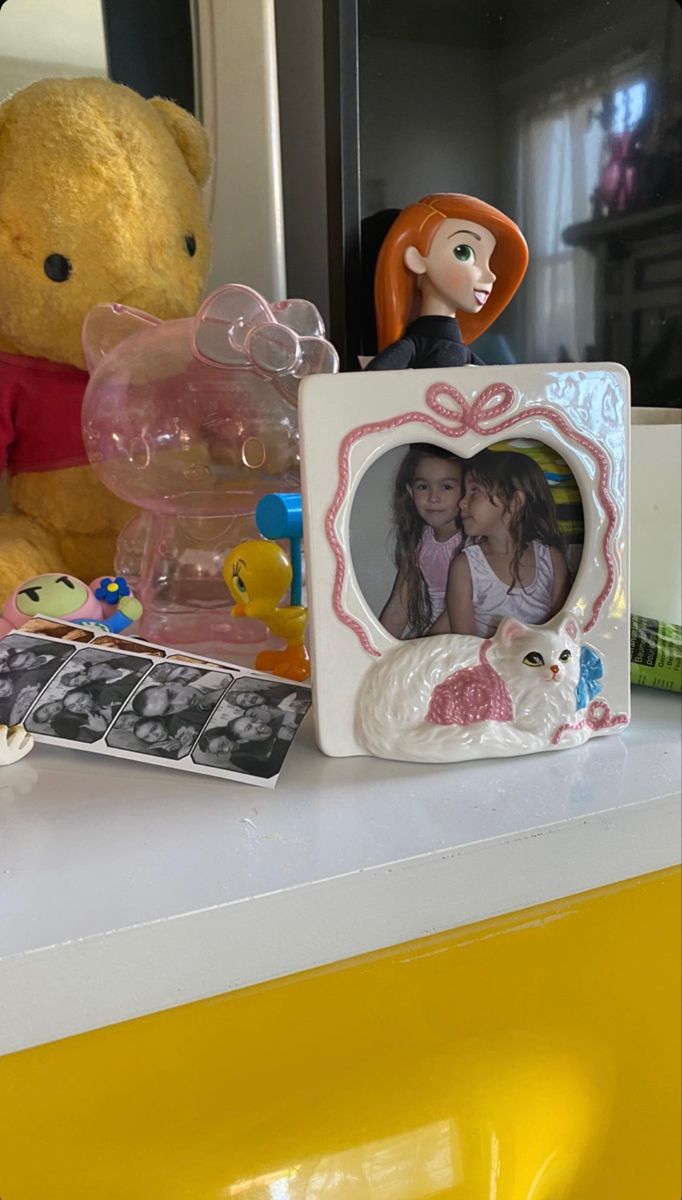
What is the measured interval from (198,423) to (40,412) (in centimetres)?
17

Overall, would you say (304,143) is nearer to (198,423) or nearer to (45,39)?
(45,39)

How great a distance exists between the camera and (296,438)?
607 mm

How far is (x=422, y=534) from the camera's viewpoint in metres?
0.49

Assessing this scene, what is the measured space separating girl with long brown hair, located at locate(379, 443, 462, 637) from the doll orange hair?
0.75 feet

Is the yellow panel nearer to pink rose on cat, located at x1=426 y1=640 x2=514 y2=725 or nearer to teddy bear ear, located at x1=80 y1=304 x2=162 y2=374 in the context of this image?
pink rose on cat, located at x1=426 y1=640 x2=514 y2=725

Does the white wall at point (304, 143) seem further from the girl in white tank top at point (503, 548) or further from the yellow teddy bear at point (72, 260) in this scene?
the girl in white tank top at point (503, 548)

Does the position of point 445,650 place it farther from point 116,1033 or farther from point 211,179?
point 211,179

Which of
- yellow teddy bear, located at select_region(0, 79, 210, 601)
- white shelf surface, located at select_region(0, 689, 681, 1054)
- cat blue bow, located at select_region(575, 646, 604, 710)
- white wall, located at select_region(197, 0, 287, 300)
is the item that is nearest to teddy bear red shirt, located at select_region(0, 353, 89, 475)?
yellow teddy bear, located at select_region(0, 79, 210, 601)

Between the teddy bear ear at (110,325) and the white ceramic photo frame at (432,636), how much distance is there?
214mm

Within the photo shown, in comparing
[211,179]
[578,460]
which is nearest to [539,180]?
[211,179]

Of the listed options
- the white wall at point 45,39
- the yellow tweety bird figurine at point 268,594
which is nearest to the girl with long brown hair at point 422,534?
the yellow tweety bird figurine at point 268,594

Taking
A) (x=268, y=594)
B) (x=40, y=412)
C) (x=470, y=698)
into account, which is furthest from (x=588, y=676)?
(x=40, y=412)

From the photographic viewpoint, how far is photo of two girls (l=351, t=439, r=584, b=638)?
490 mm

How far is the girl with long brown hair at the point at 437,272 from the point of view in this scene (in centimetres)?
65
